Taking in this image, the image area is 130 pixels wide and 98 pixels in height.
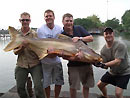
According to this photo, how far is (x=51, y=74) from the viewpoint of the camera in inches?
187

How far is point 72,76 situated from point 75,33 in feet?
3.62

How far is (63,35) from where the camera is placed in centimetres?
432

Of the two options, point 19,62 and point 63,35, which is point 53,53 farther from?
point 19,62

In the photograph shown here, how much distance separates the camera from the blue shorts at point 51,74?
15.3 ft

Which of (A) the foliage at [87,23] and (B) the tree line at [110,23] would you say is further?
(A) the foliage at [87,23]

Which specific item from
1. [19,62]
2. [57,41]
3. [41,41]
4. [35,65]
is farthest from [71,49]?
[19,62]

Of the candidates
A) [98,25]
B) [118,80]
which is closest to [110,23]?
[98,25]

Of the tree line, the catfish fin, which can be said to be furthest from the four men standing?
the tree line

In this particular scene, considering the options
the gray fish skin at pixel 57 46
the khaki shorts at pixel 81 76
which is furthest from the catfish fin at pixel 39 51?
the khaki shorts at pixel 81 76

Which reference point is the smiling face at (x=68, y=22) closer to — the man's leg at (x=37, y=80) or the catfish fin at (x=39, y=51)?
the catfish fin at (x=39, y=51)

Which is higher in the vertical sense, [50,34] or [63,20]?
[63,20]

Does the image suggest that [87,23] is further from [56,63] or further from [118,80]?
[56,63]

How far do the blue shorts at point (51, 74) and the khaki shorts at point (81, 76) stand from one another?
0.30 metres

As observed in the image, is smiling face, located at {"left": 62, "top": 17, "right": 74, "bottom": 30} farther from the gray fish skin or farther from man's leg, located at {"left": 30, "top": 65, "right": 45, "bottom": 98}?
man's leg, located at {"left": 30, "top": 65, "right": 45, "bottom": 98}
